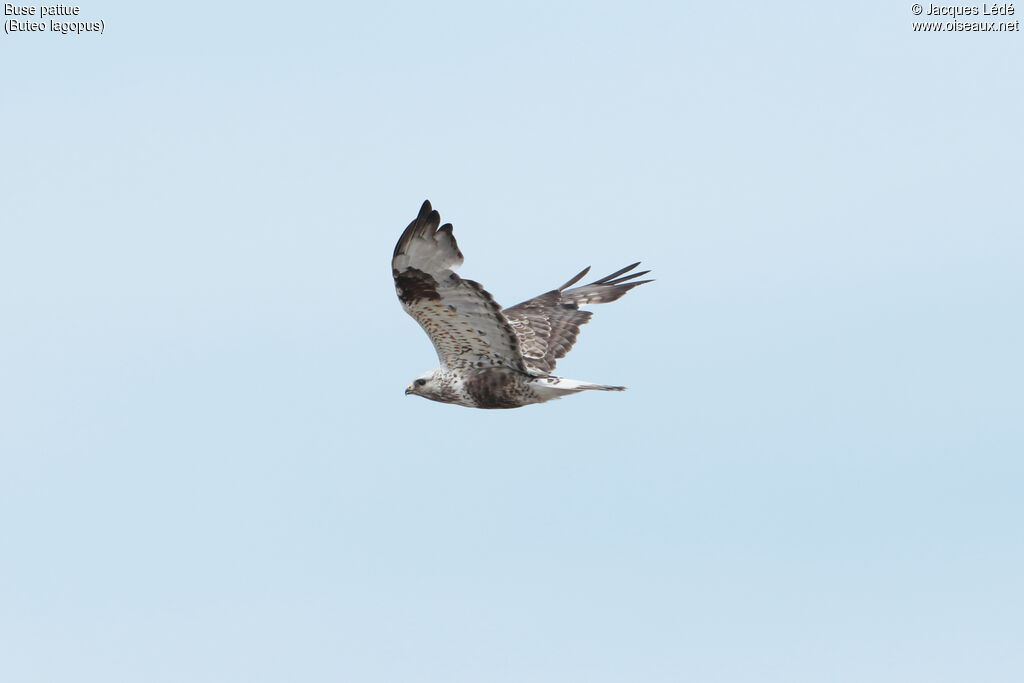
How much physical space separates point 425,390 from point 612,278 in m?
4.44

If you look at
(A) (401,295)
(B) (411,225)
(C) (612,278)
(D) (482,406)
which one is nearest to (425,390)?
(D) (482,406)

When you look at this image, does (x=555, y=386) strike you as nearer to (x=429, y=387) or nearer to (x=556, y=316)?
(x=429, y=387)

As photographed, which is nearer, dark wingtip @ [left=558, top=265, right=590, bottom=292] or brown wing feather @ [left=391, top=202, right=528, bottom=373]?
brown wing feather @ [left=391, top=202, right=528, bottom=373]

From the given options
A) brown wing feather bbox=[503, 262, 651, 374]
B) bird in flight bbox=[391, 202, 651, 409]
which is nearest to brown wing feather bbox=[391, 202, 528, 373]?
bird in flight bbox=[391, 202, 651, 409]

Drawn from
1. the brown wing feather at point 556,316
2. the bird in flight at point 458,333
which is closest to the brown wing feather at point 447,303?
the bird in flight at point 458,333

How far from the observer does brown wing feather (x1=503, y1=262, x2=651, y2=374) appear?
1766 cm

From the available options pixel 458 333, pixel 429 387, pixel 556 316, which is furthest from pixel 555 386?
pixel 556 316

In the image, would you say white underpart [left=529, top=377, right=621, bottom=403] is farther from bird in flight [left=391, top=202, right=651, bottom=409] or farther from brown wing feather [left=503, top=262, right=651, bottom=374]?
brown wing feather [left=503, top=262, right=651, bottom=374]

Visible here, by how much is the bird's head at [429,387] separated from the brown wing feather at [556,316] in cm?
146

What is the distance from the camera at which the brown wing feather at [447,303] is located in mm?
13734

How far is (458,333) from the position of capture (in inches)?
589

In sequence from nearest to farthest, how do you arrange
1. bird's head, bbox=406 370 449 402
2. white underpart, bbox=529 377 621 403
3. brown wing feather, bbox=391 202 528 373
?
brown wing feather, bbox=391 202 528 373 → white underpart, bbox=529 377 621 403 → bird's head, bbox=406 370 449 402

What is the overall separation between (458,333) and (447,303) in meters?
0.62

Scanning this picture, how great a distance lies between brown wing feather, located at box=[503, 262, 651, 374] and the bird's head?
146 centimetres
